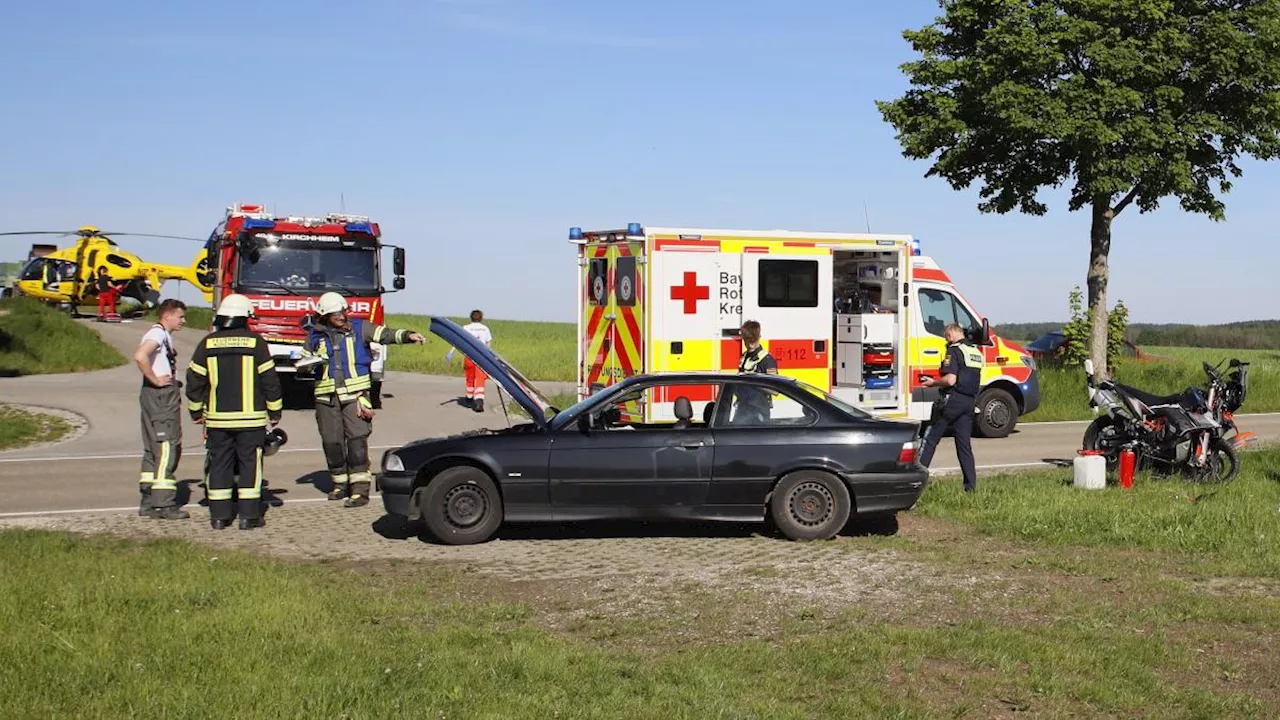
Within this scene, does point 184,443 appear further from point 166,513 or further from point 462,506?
point 462,506

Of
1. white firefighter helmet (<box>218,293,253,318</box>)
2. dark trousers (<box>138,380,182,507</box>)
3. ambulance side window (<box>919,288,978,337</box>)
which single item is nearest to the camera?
white firefighter helmet (<box>218,293,253,318</box>)

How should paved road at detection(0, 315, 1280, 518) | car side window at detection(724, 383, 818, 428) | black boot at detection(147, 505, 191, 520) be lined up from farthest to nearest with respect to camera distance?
paved road at detection(0, 315, 1280, 518)
black boot at detection(147, 505, 191, 520)
car side window at detection(724, 383, 818, 428)

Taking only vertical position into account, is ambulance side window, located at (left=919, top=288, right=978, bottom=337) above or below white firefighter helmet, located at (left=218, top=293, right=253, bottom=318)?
above

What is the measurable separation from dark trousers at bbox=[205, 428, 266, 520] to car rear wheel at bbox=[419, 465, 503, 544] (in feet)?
4.98

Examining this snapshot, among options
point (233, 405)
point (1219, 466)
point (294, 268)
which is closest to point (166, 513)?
point (233, 405)

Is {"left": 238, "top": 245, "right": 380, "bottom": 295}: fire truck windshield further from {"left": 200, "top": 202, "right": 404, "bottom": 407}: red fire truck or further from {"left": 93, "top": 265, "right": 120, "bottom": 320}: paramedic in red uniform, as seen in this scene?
{"left": 93, "top": 265, "right": 120, "bottom": 320}: paramedic in red uniform

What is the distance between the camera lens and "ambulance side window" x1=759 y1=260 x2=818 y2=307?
1659 centimetres

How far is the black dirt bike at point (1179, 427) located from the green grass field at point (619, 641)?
352 cm

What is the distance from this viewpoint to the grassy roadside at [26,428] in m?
19.2

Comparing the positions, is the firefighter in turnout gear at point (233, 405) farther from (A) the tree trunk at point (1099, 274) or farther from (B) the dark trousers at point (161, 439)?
(A) the tree trunk at point (1099, 274)

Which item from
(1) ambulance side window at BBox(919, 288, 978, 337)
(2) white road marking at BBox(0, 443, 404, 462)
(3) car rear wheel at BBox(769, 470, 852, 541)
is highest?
(1) ambulance side window at BBox(919, 288, 978, 337)

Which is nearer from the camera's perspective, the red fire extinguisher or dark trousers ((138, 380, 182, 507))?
dark trousers ((138, 380, 182, 507))

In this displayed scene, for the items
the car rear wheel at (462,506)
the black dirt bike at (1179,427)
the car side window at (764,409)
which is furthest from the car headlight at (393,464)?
the black dirt bike at (1179,427)

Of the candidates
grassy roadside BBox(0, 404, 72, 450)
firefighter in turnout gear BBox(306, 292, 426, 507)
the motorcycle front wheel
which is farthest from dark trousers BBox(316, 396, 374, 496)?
the motorcycle front wheel
